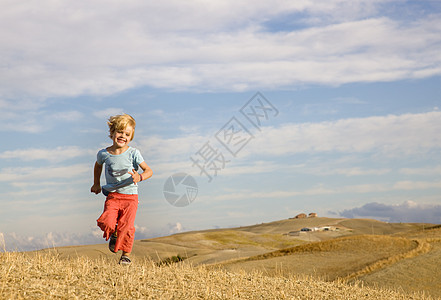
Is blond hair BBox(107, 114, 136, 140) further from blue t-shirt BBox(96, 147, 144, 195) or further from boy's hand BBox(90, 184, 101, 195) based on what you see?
boy's hand BBox(90, 184, 101, 195)

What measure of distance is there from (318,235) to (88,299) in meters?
56.4

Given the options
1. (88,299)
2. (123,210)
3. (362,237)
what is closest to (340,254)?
(362,237)

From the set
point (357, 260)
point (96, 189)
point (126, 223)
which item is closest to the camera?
point (126, 223)

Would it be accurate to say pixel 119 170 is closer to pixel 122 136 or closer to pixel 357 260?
pixel 122 136

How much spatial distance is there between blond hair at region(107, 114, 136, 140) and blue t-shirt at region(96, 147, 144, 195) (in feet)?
1.23

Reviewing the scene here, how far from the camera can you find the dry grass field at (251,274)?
20.4 feet

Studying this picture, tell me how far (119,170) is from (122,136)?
57cm

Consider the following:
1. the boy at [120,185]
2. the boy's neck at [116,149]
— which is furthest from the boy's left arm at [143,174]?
the boy's neck at [116,149]

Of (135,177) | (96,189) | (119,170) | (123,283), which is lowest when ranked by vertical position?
(123,283)

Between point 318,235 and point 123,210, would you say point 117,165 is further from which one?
point 318,235

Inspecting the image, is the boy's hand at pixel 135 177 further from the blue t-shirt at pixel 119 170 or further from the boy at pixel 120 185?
the blue t-shirt at pixel 119 170

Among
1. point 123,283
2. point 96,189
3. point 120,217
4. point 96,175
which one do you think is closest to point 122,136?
point 96,175

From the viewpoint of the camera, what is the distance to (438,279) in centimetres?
1614

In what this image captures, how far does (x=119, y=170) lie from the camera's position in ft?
25.6
